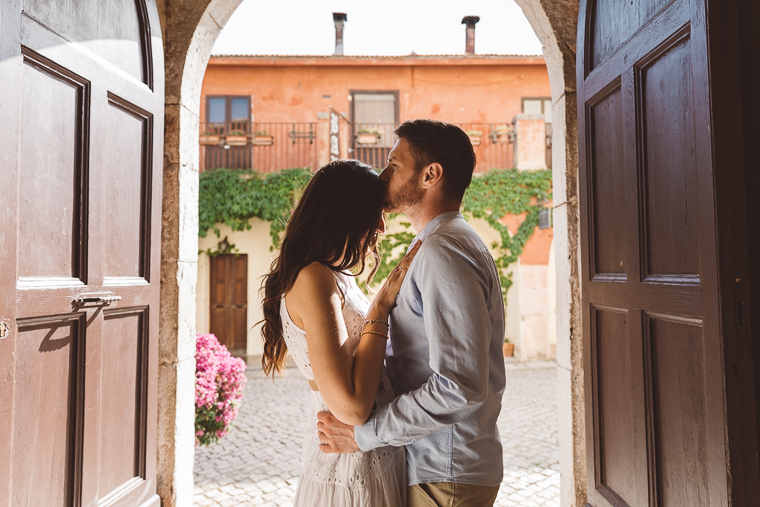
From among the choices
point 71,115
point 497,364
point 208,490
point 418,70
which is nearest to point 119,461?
point 71,115

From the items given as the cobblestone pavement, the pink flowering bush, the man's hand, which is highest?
the man's hand

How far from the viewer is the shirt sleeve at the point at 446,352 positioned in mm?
1436

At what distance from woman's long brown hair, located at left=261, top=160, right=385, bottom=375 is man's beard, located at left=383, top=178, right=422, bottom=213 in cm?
6

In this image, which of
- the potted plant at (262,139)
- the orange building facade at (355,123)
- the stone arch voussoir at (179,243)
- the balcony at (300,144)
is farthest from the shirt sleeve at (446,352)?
the potted plant at (262,139)

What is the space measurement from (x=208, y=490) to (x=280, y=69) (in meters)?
10.5

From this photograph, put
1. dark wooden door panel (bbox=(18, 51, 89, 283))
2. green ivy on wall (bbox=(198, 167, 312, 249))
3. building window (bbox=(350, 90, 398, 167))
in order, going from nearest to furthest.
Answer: dark wooden door panel (bbox=(18, 51, 89, 283)) < green ivy on wall (bbox=(198, 167, 312, 249)) < building window (bbox=(350, 90, 398, 167))

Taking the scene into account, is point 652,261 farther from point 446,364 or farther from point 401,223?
point 401,223

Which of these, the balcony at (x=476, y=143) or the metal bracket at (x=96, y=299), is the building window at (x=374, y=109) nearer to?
the balcony at (x=476, y=143)

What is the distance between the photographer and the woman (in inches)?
60.4

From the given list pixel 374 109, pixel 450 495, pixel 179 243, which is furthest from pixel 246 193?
pixel 450 495

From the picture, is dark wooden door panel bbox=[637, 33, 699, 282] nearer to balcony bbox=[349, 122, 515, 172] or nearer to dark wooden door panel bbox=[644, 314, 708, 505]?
dark wooden door panel bbox=[644, 314, 708, 505]

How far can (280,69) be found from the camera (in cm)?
1280

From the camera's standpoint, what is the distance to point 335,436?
5.29 ft

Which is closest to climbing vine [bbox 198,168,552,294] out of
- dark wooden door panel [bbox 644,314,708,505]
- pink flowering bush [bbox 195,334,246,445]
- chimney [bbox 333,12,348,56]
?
chimney [bbox 333,12,348,56]
